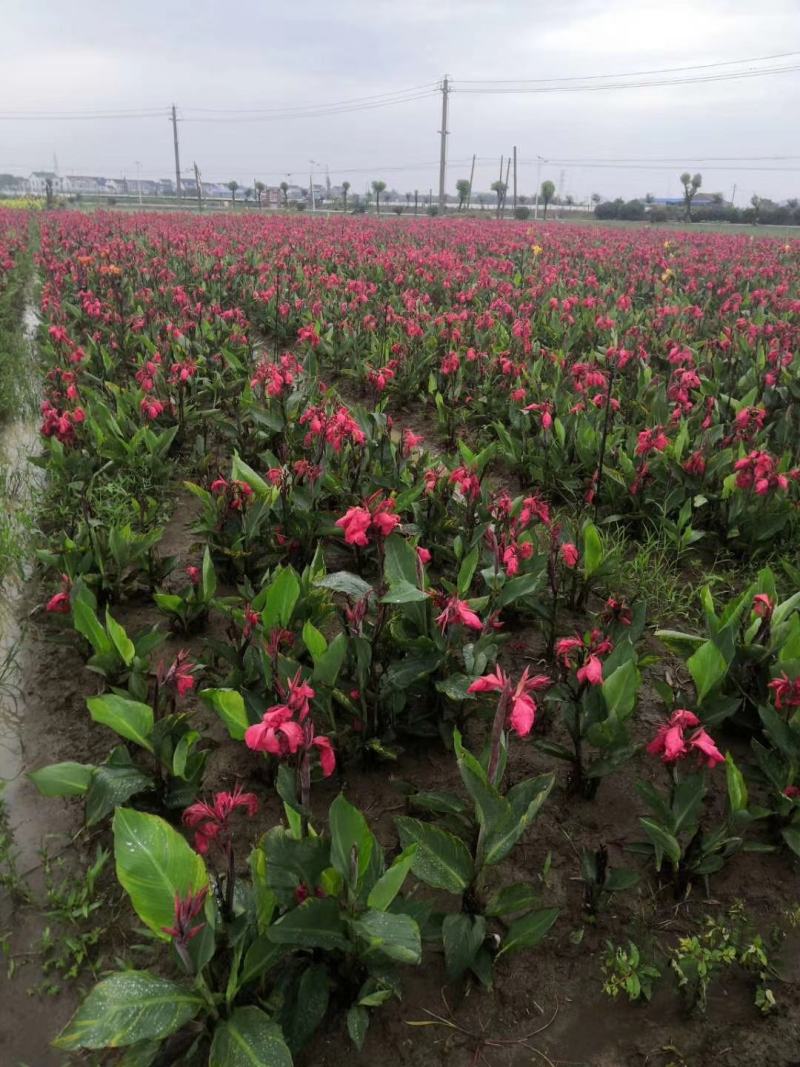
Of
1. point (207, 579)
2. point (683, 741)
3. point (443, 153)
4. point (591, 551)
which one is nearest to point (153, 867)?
point (683, 741)

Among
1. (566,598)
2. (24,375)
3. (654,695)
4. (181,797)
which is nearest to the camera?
(181,797)

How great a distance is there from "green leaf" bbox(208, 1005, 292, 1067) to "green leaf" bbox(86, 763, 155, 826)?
76 cm

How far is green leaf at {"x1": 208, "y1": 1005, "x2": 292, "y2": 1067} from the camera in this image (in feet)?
4.75

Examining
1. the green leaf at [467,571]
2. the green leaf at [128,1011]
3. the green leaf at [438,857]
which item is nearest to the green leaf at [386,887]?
the green leaf at [438,857]

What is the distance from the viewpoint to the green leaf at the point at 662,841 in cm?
193

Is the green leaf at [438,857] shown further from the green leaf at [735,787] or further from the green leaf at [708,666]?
the green leaf at [708,666]

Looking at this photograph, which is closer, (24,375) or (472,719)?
(472,719)

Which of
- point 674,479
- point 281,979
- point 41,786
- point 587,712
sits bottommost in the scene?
point 281,979

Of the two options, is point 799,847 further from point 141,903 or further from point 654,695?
point 141,903

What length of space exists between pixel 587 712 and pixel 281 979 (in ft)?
3.88

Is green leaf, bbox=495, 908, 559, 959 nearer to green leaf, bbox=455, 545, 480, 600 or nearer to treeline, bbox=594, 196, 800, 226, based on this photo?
green leaf, bbox=455, 545, 480, 600

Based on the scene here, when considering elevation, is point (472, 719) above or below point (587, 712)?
below

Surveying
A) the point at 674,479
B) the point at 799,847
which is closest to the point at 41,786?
the point at 799,847

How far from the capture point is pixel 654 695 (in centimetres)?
292
